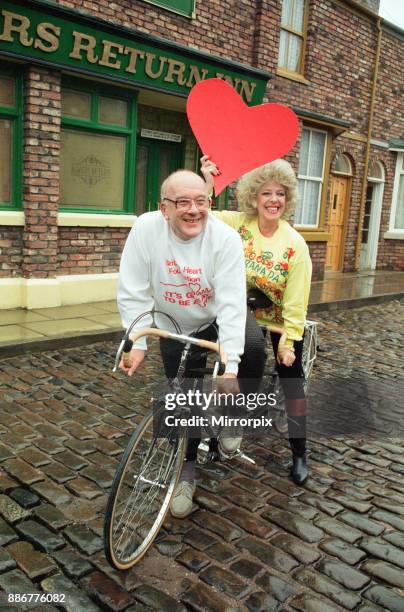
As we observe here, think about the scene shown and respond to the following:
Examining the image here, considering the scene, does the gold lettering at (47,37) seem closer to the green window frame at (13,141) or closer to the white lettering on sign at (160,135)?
the green window frame at (13,141)

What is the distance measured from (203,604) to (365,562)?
2.92ft

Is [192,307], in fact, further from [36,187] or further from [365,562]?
[36,187]

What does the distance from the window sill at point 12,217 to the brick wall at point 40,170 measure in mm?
76

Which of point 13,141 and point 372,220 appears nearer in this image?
point 13,141

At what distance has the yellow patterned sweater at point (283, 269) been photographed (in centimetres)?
336

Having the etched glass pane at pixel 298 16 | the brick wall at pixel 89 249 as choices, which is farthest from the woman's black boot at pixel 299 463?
the etched glass pane at pixel 298 16

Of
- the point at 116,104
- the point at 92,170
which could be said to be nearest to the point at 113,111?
the point at 116,104

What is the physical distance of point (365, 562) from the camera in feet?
9.23

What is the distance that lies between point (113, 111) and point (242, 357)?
6.57 metres

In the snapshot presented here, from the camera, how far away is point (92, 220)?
860 centimetres

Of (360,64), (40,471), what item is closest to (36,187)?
(40,471)

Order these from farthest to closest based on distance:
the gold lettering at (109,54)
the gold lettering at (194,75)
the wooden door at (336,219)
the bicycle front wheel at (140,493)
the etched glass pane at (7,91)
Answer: the wooden door at (336,219)
the gold lettering at (194,75)
the gold lettering at (109,54)
the etched glass pane at (7,91)
the bicycle front wheel at (140,493)

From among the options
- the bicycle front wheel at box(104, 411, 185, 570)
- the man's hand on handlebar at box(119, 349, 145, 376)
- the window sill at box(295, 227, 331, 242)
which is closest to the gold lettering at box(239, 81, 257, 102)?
the window sill at box(295, 227, 331, 242)

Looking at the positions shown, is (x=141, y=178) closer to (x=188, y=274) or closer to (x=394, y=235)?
(x=188, y=274)
